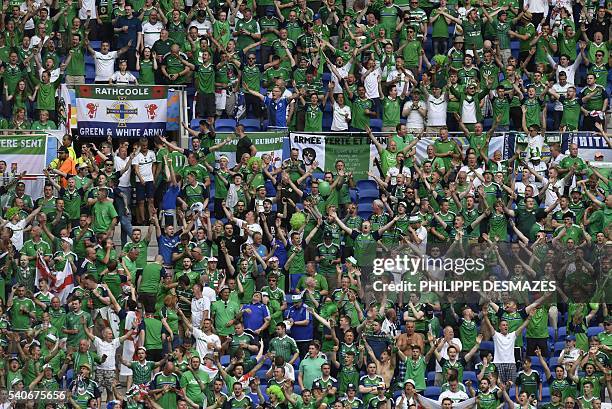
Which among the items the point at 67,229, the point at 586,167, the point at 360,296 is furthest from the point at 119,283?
the point at 586,167

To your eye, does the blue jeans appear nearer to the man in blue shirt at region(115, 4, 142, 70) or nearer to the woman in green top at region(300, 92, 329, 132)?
the man in blue shirt at region(115, 4, 142, 70)

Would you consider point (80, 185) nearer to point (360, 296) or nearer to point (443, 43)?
point (360, 296)

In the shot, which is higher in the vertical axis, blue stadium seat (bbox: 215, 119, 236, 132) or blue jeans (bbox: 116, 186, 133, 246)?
blue stadium seat (bbox: 215, 119, 236, 132)

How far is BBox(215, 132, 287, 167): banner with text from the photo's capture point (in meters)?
33.0

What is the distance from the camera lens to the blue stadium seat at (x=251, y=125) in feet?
111

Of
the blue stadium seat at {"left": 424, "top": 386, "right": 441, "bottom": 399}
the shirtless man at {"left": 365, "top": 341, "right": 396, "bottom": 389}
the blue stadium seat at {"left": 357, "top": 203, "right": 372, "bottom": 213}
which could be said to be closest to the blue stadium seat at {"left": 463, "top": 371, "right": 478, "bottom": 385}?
the blue stadium seat at {"left": 424, "top": 386, "right": 441, "bottom": 399}

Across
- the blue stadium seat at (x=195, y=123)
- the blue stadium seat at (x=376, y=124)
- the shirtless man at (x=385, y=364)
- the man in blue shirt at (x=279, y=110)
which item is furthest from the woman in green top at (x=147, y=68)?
the shirtless man at (x=385, y=364)

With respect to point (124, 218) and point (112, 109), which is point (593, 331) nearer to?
point (124, 218)

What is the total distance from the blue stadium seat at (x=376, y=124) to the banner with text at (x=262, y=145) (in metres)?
1.77

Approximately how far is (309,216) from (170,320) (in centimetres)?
330

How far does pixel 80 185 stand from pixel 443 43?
761cm

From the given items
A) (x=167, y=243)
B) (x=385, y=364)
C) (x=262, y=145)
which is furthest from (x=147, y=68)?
(x=385, y=364)

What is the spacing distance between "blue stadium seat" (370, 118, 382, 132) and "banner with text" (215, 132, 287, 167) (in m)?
1.77

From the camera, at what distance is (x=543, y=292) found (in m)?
31.0
